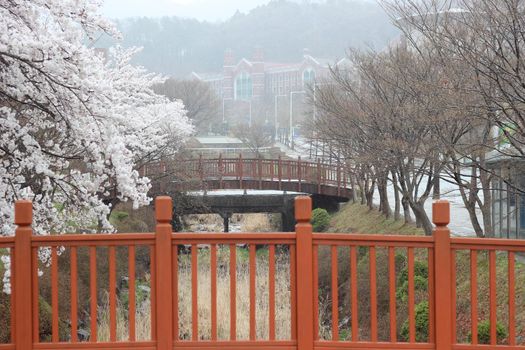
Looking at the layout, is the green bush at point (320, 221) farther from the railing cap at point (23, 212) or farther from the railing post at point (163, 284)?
the railing cap at point (23, 212)

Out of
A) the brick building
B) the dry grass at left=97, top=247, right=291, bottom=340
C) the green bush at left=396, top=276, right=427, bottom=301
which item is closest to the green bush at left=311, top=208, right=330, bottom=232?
the dry grass at left=97, top=247, right=291, bottom=340

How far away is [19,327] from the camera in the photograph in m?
5.58

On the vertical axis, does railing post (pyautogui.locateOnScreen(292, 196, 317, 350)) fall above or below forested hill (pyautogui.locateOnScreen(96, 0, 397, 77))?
below

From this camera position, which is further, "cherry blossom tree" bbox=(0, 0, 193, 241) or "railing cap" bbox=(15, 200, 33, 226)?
"cherry blossom tree" bbox=(0, 0, 193, 241)

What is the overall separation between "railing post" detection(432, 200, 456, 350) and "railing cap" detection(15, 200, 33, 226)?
2.96 m

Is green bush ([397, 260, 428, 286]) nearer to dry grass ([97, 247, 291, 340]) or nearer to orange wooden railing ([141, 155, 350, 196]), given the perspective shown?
dry grass ([97, 247, 291, 340])

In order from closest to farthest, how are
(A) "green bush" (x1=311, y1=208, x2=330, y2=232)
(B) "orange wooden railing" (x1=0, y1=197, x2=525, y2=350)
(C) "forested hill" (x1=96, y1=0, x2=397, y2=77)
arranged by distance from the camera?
(B) "orange wooden railing" (x1=0, y1=197, x2=525, y2=350) < (A) "green bush" (x1=311, y1=208, x2=330, y2=232) < (C) "forested hill" (x1=96, y1=0, x2=397, y2=77)

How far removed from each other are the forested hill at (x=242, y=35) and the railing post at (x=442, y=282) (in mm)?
83290

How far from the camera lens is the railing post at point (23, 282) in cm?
558

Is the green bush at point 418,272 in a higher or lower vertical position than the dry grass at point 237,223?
higher

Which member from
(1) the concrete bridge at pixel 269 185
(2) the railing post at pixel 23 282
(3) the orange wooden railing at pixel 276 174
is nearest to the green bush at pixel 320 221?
(1) the concrete bridge at pixel 269 185

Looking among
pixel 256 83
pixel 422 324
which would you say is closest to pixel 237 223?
pixel 422 324

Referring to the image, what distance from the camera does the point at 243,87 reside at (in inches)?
4023

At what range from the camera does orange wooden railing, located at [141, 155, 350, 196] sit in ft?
97.9
